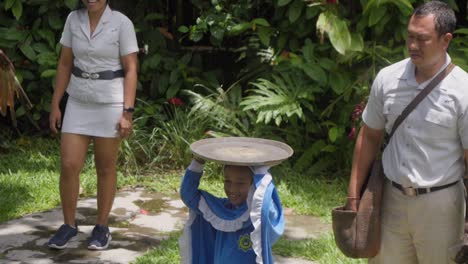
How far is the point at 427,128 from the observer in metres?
3.27

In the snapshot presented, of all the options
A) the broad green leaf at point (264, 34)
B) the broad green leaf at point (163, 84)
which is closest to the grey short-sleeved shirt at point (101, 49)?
the broad green leaf at point (264, 34)

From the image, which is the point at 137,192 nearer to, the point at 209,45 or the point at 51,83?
the point at 51,83

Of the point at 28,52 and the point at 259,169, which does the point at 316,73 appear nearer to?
the point at 28,52

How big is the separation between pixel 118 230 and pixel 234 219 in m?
2.39

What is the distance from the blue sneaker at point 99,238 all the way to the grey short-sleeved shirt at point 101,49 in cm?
91

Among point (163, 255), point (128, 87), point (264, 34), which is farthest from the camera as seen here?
point (264, 34)

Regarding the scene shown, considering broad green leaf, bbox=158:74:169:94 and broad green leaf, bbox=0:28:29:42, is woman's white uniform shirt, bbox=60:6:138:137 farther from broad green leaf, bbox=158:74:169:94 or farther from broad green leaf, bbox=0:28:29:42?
broad green leaf, bbox=0:28:29:42

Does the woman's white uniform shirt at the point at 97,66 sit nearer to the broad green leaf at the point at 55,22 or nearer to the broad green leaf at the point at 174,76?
the broad green leaf at the point at 174,76

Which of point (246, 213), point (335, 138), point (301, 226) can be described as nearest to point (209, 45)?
point (335, 138)

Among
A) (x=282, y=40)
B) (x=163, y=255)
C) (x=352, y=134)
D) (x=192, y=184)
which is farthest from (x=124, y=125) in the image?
(x=282, y=40)

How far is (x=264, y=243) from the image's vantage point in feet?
11.4

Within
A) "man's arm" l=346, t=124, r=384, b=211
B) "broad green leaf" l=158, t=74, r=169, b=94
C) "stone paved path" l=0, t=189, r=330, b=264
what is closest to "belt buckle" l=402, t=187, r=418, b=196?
"man's arm" l=346, t=124, r=384, b=211

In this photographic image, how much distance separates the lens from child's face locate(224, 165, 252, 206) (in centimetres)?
356

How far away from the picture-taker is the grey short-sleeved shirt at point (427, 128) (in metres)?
3.23
